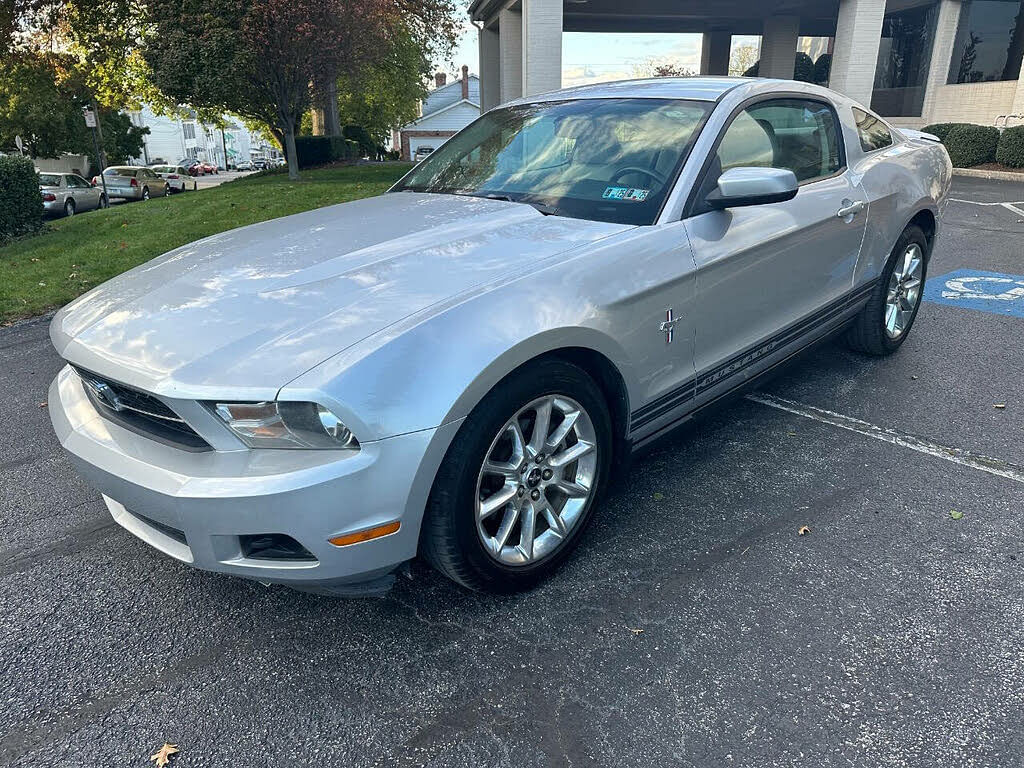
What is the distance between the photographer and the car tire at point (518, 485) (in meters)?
2.23

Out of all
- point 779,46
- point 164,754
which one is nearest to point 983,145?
point 779,46

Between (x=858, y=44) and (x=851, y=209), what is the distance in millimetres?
18823

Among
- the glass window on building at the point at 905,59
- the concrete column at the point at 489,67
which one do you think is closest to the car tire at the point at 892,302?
the glass window on building at the point at 905,59

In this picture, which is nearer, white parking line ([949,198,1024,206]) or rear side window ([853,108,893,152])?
rear side window ([853,108,893,152])

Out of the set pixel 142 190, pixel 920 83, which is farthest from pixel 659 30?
pixel 142 190

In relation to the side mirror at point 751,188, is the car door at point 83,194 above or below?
below

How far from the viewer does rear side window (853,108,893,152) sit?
430cm

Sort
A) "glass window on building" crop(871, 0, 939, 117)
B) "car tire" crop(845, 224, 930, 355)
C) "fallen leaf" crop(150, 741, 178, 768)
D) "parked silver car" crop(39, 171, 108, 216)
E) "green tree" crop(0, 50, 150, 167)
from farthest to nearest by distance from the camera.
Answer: "glass window on building" crop(871, 0, 939, 117) → "green tree" crop(0, 50, 150, 167) → "parked silver car" crop(39, 171, 108, 216) → "car tire" crop(845, 224, 930, 355) → "fallen leaf" crop(150, 741, 178, 768)

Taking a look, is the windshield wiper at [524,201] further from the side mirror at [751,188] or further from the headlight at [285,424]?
the headlight at [285,424]

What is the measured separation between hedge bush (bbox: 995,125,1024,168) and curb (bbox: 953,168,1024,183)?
52cm

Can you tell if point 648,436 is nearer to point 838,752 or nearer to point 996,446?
point 838,752

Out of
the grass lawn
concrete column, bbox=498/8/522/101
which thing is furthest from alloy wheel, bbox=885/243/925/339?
concrete column, bbox=498/8/522/101

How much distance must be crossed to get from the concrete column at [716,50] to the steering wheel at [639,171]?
30.0 meters

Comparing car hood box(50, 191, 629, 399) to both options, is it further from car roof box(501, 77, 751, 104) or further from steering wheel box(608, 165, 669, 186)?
car roof box(501, 77, 751, 104)
